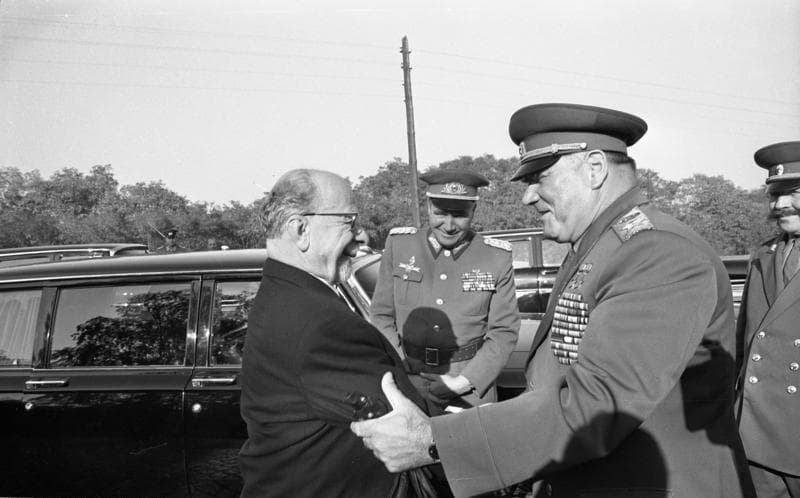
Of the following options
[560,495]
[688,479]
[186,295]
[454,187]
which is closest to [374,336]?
[560,495]

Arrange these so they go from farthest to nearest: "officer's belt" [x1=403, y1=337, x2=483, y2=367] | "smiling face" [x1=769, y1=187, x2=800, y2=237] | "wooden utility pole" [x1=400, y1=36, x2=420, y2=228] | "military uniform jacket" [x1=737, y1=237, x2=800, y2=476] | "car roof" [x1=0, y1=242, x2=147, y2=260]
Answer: "wooden utility pole" [x1=400, y1=36, x2=420, y2=228]
"car roof" [x1=0, y1=242, x2=147, y2=260]
"officer's belt" [x1=403, y1=337, x2=483, y2=367]
"smiling face" [x1=769, y1=187, x2=800, y2=237]
"military uniform jacket" [x1=737, y1=237, x2=800, y2=476]

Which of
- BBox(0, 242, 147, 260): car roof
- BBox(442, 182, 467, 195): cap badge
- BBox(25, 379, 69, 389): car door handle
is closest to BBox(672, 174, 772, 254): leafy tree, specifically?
BBox(0, 242, 147, 260): car roof

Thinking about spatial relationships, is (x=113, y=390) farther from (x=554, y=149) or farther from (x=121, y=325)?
(x=554, y=149)

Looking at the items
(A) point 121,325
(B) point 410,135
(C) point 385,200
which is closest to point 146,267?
(A) point 121,325

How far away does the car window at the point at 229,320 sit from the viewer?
11.5ft

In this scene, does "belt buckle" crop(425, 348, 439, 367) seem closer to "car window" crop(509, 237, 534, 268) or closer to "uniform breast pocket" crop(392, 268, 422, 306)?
"uniform breast pocket" crop(392, 268, 422, 306)

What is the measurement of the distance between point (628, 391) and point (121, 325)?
3099 mm

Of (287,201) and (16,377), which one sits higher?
(287,201)

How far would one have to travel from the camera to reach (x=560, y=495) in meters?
1.64

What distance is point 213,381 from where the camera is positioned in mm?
3408

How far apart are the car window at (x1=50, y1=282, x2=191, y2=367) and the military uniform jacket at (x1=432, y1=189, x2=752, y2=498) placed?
8.24 feet

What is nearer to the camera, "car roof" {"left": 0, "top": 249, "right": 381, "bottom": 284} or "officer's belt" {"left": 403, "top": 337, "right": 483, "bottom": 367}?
"car roof" {"left": 0, "top": 249, "right": 381, "bottom": 284}

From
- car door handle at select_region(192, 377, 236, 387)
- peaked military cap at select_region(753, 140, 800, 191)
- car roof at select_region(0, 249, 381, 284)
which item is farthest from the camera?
car roof at select_region(0, 249, 381, 284)

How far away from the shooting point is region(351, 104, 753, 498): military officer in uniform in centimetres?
139
